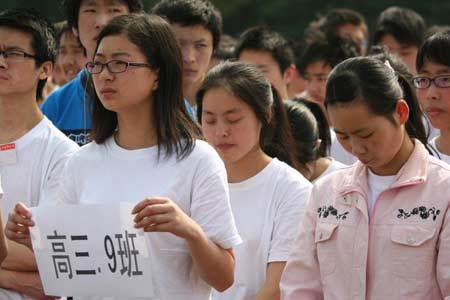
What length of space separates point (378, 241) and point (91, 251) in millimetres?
1103

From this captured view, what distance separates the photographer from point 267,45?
9.55 m

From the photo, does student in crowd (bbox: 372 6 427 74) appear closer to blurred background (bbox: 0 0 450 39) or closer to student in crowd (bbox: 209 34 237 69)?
student in crowd (bbox: 209 34 237 69)

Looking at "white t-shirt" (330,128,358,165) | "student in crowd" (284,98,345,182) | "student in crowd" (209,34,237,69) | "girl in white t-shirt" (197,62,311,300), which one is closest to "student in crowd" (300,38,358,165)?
"student in crowd" (209,34,237,69)

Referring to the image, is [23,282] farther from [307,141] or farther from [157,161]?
[307,141]

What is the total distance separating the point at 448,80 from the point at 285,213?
1139 millimetres

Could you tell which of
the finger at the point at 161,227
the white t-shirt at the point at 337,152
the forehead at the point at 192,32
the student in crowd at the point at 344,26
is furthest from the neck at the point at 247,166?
the student in crowd at the point at 344,26

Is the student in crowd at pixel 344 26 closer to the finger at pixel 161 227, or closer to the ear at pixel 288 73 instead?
the ear at pixel 288 73

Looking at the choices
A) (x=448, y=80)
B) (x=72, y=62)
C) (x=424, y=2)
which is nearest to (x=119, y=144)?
(x=448, y=80)

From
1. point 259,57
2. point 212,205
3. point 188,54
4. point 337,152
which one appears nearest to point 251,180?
point 212,205

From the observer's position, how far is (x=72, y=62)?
8875 mm

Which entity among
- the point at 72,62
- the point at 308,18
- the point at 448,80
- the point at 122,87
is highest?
the point at 122,87

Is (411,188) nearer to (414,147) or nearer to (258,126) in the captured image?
(414,147)

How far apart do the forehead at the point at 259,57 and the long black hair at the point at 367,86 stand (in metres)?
4.48

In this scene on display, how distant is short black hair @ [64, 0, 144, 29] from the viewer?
671cm
